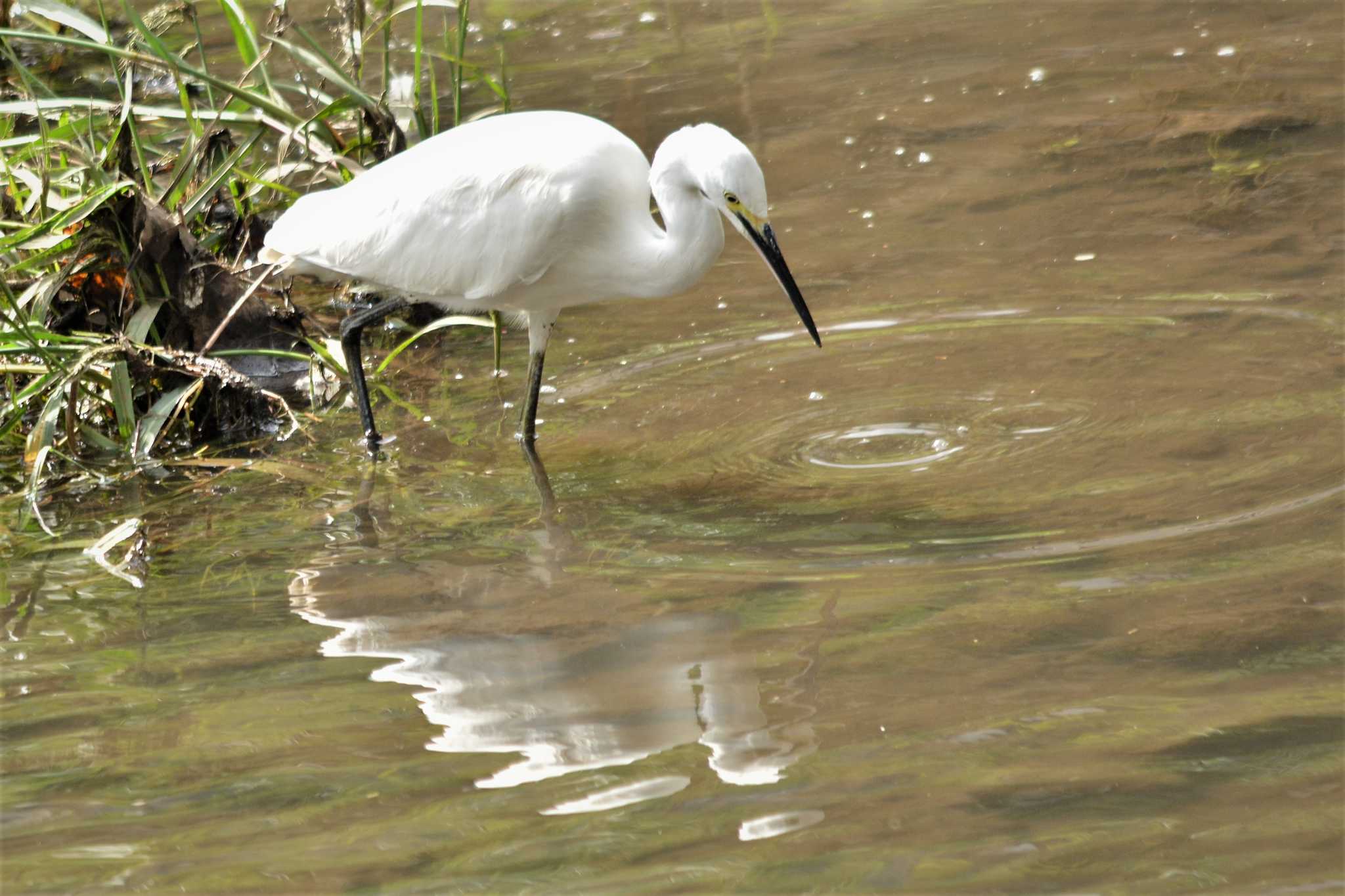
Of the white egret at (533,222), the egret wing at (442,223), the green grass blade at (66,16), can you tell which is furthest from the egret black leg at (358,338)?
the green grass blade at (66,16)

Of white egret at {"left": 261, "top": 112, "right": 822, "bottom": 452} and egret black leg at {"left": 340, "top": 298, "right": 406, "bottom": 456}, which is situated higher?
white egret at {"left": 261, "top": 112, "right": 822, "bottom": 452}

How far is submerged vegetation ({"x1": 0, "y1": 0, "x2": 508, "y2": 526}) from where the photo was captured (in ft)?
16.4

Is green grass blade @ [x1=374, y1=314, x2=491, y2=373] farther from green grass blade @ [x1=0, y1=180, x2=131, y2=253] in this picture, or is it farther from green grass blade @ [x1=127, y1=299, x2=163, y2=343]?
green grass blade @ [x1=0, y1=180, x2=131, y2=253]

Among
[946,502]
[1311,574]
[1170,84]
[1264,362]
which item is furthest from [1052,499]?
[1170,84]

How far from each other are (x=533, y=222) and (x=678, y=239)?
0.44m

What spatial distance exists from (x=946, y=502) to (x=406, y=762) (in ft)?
5.49

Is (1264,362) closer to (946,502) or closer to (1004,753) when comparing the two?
(946,502)

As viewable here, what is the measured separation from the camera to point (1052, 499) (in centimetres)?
402

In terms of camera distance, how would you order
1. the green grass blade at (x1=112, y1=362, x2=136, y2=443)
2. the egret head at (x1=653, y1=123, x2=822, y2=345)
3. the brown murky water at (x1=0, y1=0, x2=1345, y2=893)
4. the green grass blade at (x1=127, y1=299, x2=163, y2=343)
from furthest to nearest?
the green grass blade at (x1=127, y1=299, x2=163, y2=343), the green grass blade at (x1=112, y1=362, x2=136, y2=443), the egret head at (x1=653, y1=123, x2=822, y2=345), the brown murky water at (x1=0, y1=0, x2=1345, y2=893)

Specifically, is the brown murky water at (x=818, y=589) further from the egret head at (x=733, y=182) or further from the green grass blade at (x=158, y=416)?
the egret head at (x=733, y=182)

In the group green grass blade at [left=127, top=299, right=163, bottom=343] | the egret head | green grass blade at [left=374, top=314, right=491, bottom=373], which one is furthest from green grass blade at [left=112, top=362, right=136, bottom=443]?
the egret head

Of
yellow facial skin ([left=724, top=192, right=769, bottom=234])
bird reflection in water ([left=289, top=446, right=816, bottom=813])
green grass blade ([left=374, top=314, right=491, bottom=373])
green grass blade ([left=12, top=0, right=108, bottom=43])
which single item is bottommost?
bird reflection in water ([left=289, top=446, right=816, bottom=813])

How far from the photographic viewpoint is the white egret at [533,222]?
14.8ft

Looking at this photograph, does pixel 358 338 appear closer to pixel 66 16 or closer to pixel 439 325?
pixel 439 325
